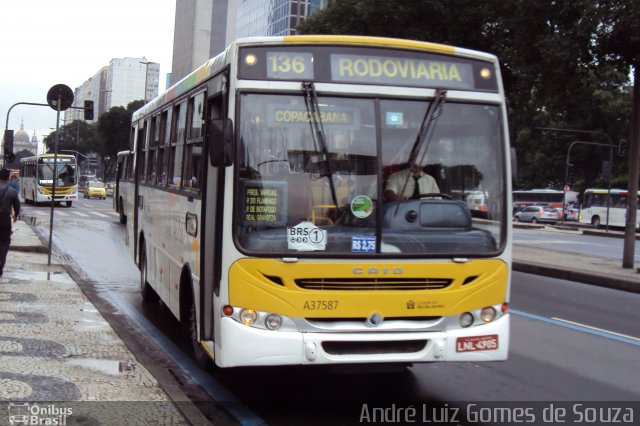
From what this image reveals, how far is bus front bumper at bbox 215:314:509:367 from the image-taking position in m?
4.91

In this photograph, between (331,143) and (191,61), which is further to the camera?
(191,61)

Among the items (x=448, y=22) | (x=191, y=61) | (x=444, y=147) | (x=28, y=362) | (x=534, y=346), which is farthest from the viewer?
(x=191, y=61)

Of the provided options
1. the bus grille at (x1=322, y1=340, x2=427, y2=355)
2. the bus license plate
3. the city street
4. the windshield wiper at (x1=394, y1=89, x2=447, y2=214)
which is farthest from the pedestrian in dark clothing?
the bus license plate

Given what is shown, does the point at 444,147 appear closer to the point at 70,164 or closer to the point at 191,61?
the point at 70,164

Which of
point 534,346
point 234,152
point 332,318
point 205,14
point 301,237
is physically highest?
point 205,14

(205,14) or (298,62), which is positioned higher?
(205,14)

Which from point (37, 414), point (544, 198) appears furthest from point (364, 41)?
point (544, 198)

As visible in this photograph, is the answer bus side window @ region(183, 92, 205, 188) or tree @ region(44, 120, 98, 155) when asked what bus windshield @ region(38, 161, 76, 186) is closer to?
bus side window @ region(183, 92, 205, 188)

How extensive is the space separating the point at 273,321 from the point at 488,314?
168 centimetres

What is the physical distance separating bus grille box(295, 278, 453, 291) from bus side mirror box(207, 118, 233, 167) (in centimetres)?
100

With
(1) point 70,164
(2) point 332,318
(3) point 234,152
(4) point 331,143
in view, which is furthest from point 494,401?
(1) point 70,164

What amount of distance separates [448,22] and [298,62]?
17.6 m

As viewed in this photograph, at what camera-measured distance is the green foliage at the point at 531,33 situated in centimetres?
1477

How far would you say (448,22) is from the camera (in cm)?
2170
